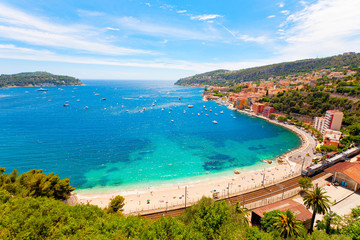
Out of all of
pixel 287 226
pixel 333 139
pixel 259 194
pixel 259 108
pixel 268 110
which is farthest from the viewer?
pixel 259 108

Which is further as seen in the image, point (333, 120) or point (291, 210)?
point (333, 120)

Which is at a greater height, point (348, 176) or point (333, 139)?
point (348, 176)

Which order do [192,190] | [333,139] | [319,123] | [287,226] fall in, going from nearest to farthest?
[287,226], [192,190], [333,139], [319,123]

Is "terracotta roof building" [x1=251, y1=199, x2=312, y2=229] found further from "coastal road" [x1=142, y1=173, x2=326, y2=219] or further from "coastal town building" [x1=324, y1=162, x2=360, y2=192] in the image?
"coastal town building" [x1=324, y1=162, x2=360, y2=192]

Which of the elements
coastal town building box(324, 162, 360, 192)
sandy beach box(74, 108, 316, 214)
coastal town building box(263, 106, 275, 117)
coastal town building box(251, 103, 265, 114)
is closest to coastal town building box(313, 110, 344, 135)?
sandy beach box(74, 108, 316, 214)

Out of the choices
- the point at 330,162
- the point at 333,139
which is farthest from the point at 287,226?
the point at 333,139

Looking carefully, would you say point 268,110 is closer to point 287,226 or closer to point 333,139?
point 333,139
